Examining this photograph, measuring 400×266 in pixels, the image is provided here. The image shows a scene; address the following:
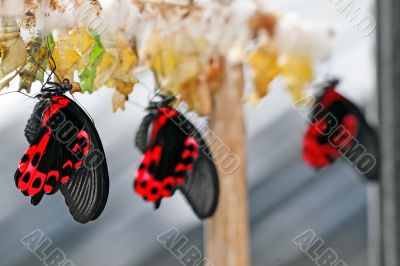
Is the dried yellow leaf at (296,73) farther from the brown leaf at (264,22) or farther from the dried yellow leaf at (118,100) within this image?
the dried yellow leaf at (118,100)

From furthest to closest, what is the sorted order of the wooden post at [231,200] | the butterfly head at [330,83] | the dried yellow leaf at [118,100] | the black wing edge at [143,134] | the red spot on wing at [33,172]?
the wooden post at [231,200] < the butterfly head at [330,83] < the black wing edge at [143,134] < the dried yellow leaf at [118,100] < the red spot on wing at [33,172]

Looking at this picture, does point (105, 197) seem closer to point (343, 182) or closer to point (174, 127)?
point (174, 127)

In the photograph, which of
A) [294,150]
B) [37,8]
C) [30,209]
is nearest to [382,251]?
[37,8]

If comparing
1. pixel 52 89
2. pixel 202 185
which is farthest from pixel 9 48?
pixel 202 185

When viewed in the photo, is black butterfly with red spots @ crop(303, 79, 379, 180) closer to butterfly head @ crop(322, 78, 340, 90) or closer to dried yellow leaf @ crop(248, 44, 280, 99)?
butterfly head @ crop(322, 78, 340, 90)

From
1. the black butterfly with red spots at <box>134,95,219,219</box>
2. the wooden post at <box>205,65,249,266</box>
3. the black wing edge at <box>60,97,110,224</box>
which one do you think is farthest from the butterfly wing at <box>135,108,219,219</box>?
the wooden post at <box>205,65,249,266</box>

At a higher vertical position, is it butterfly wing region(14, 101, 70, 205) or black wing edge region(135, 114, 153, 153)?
black wing edge region(135, 114, 153, 153)

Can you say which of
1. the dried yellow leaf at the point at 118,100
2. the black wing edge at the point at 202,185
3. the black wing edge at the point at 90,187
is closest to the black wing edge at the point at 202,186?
the black wing edge at the point at 202,185

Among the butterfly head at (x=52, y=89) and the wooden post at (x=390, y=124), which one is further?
the wooden post at (x=390, y=124)
